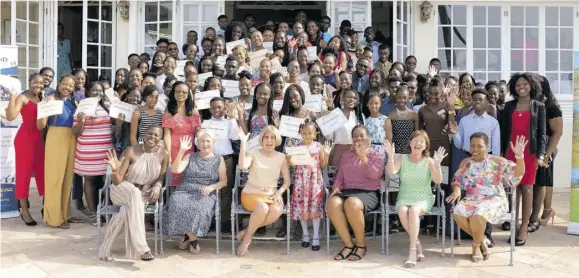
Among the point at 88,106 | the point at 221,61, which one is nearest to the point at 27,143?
the point at 88,106

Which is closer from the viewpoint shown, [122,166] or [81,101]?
[122,166]

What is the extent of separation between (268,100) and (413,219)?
198 cm

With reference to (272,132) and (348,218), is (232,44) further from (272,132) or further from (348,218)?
(348,218)

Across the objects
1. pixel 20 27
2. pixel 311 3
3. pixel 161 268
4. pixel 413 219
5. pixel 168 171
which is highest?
pixel 311 3

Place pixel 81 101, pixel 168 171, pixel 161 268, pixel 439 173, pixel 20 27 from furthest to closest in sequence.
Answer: pixel 20 27 < pixel 81 101 < pixel 168 171 < pixel 439 173 < pixel 161 268

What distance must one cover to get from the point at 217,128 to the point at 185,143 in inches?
15.4

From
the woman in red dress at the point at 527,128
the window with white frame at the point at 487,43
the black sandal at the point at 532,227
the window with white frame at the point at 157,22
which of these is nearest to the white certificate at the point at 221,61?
the window with white frame at the point at 157,22

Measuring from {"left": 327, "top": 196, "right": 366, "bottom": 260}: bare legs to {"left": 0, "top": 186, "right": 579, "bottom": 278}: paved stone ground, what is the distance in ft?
0.55

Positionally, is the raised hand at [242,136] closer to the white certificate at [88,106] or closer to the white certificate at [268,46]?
the white certificate at [88,106]

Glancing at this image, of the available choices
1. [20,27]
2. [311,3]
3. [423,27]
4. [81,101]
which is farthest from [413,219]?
[311,3]

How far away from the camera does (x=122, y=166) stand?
18.2 ft

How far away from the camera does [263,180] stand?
18.2 feet

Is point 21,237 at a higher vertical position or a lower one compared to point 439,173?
lower

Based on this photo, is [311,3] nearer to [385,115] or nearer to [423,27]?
[423,27]
